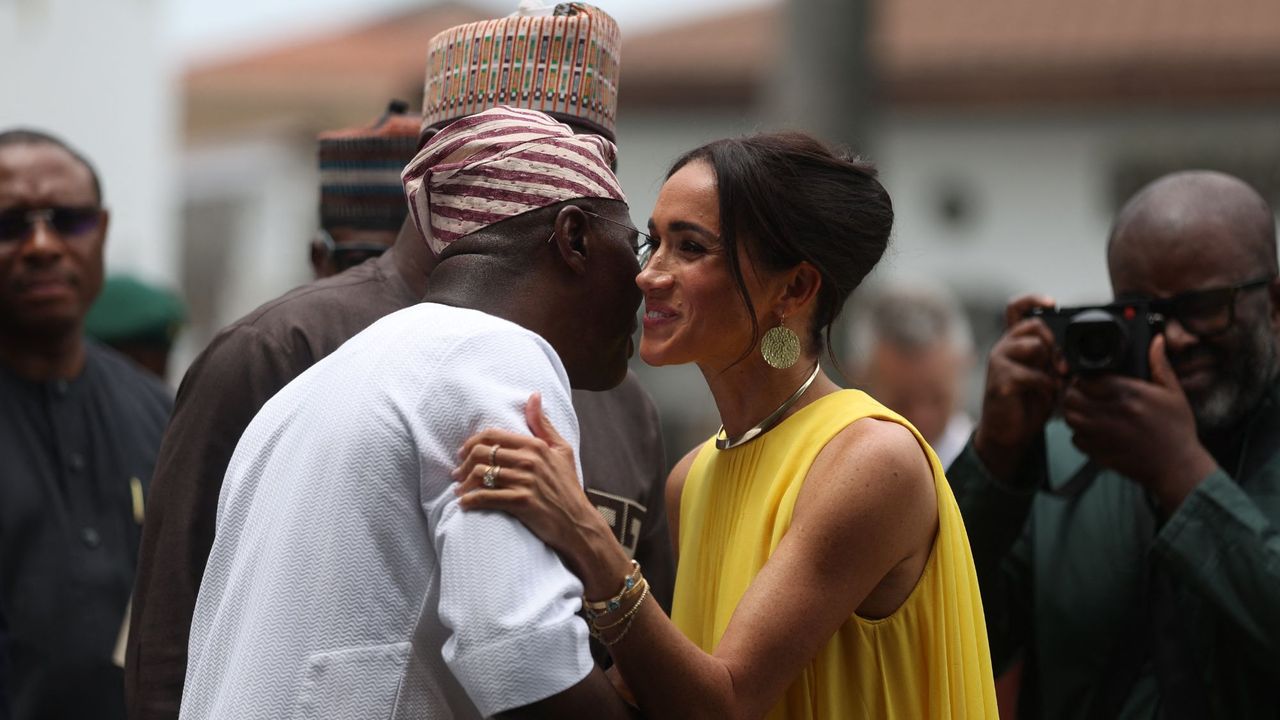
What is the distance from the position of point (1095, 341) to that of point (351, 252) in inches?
59.0

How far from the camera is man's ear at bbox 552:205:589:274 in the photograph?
2430mm

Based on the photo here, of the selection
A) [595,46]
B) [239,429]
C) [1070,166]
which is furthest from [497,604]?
[1070,166]

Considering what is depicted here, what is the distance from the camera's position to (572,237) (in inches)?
96.9

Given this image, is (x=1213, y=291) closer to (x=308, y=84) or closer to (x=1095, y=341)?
(x=1095, y=341)

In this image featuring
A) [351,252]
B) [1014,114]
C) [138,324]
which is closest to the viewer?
[351,252]

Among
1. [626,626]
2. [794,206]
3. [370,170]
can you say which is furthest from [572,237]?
[370,170]

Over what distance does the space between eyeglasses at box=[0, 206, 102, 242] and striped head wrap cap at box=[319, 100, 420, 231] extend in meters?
1.04

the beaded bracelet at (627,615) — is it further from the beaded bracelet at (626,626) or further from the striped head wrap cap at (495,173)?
the striped head wrap cap at (495,173)

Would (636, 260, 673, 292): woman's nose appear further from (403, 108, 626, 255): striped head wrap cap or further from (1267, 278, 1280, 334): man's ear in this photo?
→ (1267, 278, 1280, 334): man's ear

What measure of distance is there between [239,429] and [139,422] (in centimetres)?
165

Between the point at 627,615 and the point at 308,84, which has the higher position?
→ the point at 627,615

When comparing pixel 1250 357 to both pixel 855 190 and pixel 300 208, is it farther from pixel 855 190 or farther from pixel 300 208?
pixel 300 208

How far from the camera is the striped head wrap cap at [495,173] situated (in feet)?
7.91

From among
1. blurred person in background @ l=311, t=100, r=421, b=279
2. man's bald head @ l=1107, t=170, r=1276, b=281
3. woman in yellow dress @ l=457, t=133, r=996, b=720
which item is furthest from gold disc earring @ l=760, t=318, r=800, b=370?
man's bald head @ l=1107, t=170, r=1276, b=281
